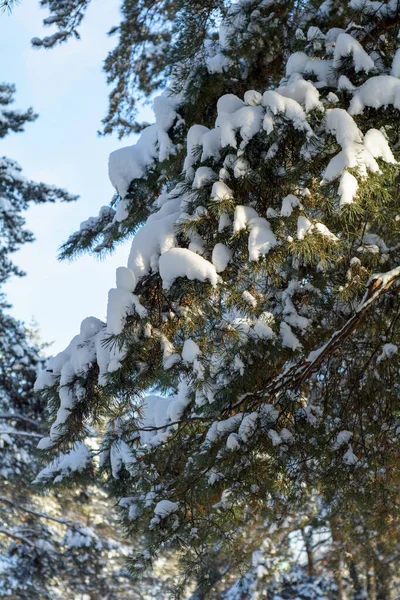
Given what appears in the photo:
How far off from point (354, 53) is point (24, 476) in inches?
407

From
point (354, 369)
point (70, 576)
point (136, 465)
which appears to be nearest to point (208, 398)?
point (136, 465)

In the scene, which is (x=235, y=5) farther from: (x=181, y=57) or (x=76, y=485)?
(x=76, y=485)

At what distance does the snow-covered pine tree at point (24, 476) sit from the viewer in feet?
34.1

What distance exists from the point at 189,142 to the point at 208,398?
1528mm

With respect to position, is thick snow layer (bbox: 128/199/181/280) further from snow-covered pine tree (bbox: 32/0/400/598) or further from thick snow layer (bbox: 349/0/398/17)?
thick snow layer (bbox: 349/0/398/17)

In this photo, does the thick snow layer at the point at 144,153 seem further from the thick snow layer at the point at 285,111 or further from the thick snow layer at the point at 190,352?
the thick snow layer at the point at 190,352

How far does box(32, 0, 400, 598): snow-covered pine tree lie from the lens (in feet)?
8.76

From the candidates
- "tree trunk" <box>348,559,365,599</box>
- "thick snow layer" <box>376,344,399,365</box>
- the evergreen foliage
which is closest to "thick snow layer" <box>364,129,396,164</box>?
"thick snow layer" <box>376,344,399,365</box>

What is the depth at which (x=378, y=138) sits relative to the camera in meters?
2.58

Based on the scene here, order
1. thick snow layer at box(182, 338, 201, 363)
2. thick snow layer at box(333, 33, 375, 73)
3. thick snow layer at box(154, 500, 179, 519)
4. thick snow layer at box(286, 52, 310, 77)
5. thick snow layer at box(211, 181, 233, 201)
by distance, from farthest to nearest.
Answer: thick snow layer at box(154, 500, 179, 519) < thick snow layer at box(286, 52, 310, 77) < thick snow layer at box(333, 33, 375, 73) < thick snow layer at box(182, 338, 201, 363) < thick snow layer at box(211, 181, 233, 201)

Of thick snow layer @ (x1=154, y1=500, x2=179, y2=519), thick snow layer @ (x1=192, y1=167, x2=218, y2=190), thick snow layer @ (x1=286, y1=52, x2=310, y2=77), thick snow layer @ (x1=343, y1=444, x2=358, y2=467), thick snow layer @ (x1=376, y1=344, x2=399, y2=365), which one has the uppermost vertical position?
thick snow layer @ (x1=286, y1=52, x2=310, y2=77)

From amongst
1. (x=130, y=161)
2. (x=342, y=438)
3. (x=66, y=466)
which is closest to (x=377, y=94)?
(x=130, y=161)

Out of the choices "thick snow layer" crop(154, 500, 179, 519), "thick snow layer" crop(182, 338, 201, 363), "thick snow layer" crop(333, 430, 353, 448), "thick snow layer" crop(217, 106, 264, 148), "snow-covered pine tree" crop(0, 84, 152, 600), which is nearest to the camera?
"thick snow layer" crop(217, 106, 264, 148)

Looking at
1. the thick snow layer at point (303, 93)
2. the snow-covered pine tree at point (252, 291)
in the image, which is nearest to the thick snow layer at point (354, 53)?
the snow-covered pine tree at point (252, 291)
